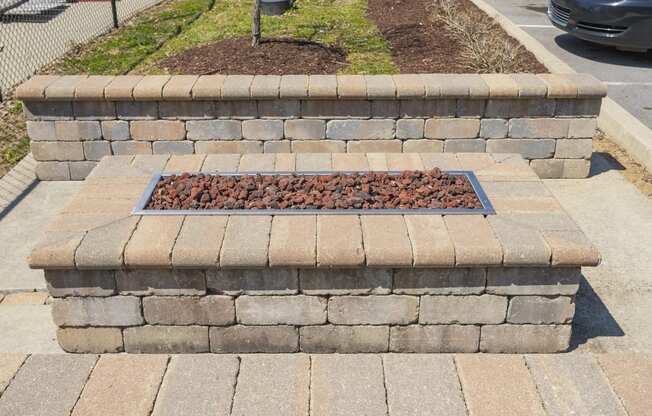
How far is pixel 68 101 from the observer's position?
5922 millimetres

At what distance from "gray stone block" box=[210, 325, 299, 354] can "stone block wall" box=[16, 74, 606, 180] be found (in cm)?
→ 265

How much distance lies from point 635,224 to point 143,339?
13.5 feet

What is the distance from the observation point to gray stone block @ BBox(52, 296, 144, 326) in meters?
3.73

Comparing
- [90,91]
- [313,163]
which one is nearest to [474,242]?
[313,163]

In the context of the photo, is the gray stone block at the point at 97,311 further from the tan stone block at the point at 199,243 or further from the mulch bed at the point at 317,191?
the mulch bed at the point at 317,191

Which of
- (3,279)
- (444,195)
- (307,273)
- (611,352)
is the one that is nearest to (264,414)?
(307,273)

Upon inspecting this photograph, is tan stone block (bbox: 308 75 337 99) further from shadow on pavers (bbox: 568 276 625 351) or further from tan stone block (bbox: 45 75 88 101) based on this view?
shadow on pavers (bbox: 568 276 625 351)

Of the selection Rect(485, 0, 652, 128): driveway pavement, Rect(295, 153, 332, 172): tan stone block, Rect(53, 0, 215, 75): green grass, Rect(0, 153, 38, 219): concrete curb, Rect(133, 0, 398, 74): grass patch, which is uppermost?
Rect(295, 153, 332, 172): tan stone block

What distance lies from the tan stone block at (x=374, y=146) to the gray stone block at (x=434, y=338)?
2.64 metres

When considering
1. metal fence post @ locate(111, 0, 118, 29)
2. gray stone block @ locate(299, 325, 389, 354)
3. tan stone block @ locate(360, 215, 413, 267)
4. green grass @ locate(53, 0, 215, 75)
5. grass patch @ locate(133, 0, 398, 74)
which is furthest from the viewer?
metal fence post @ locate(111, 0, 118, 29)

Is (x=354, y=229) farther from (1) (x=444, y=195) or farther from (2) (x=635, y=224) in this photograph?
(2) (x=635, y=224)

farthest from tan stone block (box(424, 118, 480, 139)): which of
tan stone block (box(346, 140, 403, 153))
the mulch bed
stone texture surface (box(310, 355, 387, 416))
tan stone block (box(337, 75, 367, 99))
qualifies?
stone texture surface (box(310, 355, 387, 416))

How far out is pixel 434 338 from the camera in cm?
384

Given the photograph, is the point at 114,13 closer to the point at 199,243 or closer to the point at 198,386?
the point at 199,243
